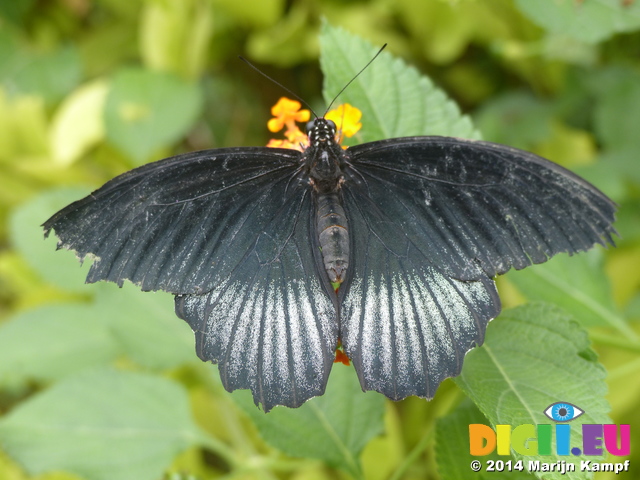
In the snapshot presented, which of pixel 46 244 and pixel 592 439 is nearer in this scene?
pixel 592 439

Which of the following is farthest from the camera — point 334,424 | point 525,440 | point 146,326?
Answer: point 146,326

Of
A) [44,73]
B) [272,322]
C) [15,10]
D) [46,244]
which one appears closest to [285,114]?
[272,322]

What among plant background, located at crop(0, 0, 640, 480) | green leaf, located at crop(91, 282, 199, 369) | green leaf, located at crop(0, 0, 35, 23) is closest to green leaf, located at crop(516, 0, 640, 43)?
plant background, located at crop(0, 0, 640, 480)

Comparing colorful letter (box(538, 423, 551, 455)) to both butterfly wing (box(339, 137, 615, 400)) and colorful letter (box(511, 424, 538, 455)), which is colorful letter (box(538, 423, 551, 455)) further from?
butterfly wing (box(339, 137, 615, 400))

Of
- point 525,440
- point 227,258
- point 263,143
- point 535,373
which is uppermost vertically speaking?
point 263,143

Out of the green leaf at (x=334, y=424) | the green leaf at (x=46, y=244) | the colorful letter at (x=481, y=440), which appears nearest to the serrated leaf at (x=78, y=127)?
the green leaf at (x=46, y=244)

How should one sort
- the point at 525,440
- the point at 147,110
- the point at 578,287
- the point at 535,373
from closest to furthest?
1. the point at 525,440
2. the point at 535,373
3. the point at 578,287
4. the point at 147,110

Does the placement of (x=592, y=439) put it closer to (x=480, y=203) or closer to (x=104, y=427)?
(x=480, y=203)
